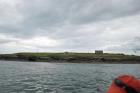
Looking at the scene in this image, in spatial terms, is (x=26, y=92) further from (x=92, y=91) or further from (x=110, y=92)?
(x=110, y=92)

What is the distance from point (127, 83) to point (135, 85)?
239 mm

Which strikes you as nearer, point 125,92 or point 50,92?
point 125,92

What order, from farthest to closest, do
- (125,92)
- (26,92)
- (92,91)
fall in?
(92,91) < (26,92) < (125,92)

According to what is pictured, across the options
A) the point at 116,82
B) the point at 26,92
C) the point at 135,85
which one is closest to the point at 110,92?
the point at 116,82

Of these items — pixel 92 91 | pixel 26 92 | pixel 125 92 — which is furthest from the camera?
pixel 92 91

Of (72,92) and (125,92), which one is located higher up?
(125,92)

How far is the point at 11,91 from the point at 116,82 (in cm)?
2562

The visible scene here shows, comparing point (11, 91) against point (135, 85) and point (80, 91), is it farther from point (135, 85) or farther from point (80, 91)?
point (135, 85)

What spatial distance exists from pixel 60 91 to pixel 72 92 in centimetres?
181

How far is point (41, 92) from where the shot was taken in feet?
98.4

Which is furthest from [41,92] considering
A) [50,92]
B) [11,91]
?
[11,91]

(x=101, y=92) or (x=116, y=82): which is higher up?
(x=116, y=82)

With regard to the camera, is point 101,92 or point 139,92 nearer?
point 139,92

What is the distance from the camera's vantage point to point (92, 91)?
31.4 meters
